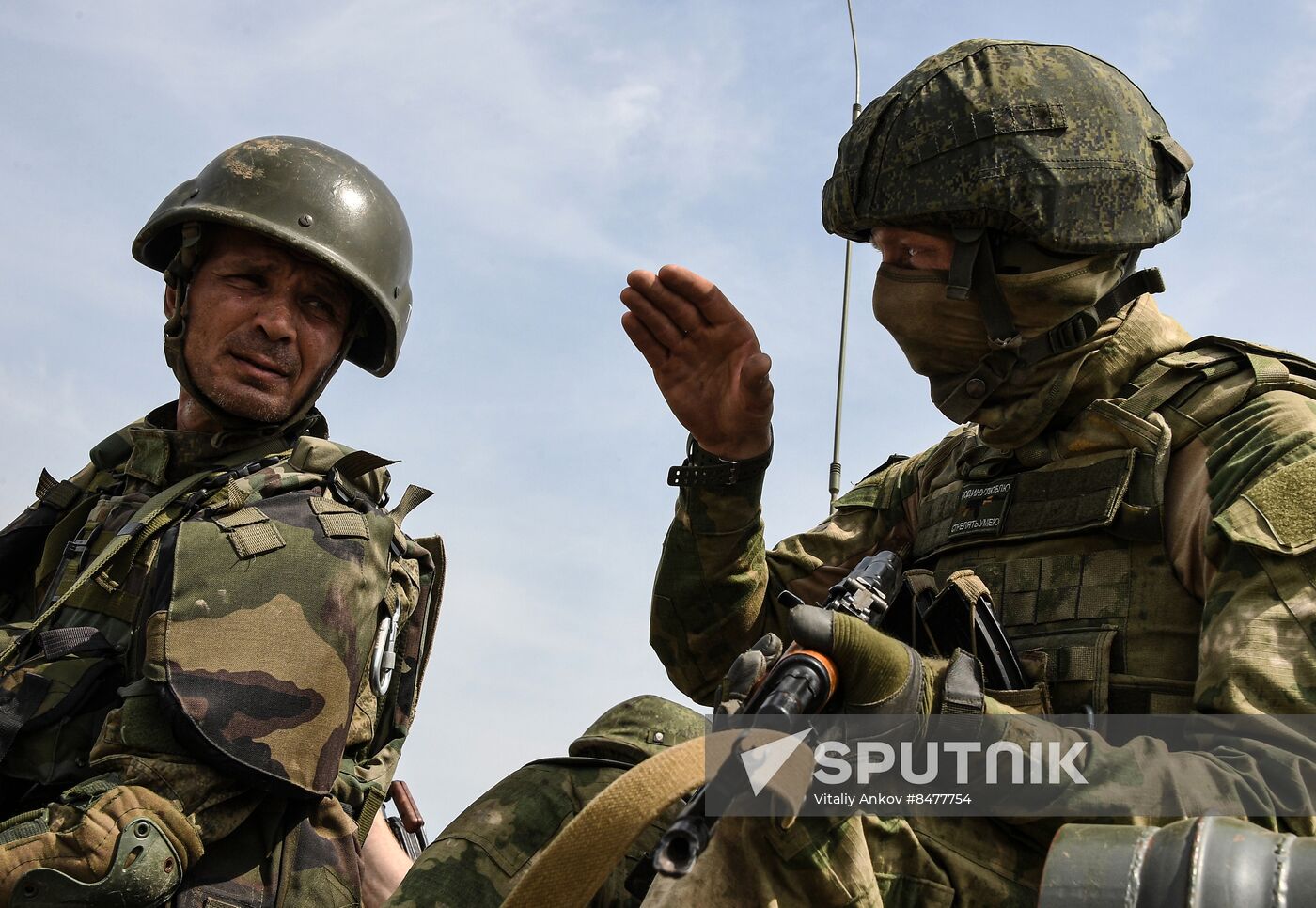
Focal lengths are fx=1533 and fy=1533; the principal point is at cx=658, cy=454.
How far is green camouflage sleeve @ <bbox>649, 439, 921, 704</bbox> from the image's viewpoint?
4723mm

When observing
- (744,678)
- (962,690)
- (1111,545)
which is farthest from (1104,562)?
(744,678)

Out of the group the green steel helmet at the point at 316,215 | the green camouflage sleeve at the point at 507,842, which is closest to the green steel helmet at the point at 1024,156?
the green camouflage sleeve at the point at 507,842

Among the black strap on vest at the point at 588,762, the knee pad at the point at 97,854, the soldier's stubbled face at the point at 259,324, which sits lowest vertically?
the knee pad at the point at 97,854

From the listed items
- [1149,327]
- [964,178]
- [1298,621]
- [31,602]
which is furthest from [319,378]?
[1298,621]

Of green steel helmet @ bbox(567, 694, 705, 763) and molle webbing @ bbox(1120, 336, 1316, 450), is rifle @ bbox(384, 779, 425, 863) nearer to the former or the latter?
green steel helmet @ bbox(567, 694, 705, 763)

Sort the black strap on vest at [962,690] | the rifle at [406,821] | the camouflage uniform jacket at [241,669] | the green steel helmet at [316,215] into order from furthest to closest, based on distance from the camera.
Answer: the rifle at [406,821], the green steel helmet at [316,215], the camouflage uniform jacket at [241,669], the black strap on vest at [962,690]

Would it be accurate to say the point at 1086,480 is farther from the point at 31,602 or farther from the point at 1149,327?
the point at 31,602

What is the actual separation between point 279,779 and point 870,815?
1.86m

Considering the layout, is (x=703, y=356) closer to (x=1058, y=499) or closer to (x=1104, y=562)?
(x=1058, y=499)

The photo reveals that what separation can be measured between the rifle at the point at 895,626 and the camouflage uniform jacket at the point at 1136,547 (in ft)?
0.63

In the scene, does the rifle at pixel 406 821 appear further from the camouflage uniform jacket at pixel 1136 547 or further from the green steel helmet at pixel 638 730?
the green steel helmet at pixel 638 730

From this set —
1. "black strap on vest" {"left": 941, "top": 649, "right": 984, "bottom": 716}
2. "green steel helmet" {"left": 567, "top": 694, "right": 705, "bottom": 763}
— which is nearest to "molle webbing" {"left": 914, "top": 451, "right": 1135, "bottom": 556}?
"black strap on vest" {"left": 941, "top": 649, "right": 984, "bottom": 716}

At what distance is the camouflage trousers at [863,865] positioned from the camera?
3002mm

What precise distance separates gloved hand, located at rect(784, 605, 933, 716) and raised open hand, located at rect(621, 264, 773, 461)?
145 cm
